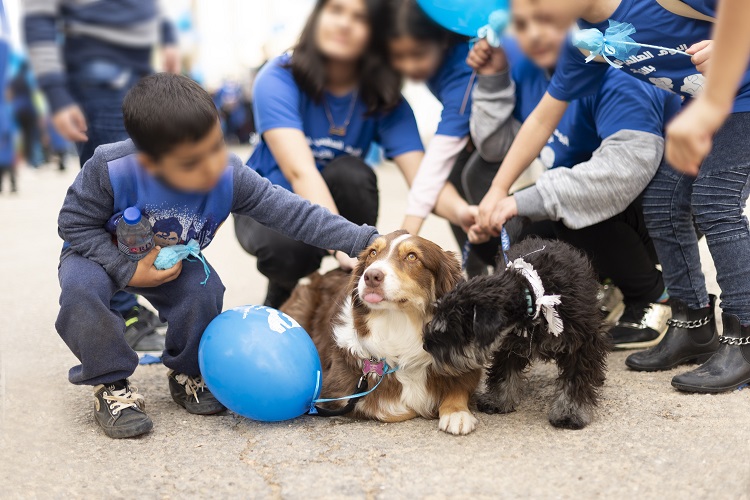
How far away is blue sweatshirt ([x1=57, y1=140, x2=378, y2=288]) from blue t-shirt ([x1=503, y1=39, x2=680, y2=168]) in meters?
1.00

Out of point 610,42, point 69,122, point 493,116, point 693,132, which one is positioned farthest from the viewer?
point 493,116

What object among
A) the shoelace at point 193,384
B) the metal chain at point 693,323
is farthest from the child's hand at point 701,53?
the shoelace at point 193,384

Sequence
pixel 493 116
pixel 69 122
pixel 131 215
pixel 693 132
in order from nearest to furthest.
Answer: pixel 693 132, pixel 131 215, pixel 69 122, pixel 493 116

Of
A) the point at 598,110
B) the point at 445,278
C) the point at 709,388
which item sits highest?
the point at 598,110

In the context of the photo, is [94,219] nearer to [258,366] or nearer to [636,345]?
[258,366]

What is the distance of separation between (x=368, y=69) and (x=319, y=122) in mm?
651

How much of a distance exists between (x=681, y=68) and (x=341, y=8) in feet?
4.37

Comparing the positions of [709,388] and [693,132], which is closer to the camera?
[693,132]

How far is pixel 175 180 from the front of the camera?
1.87m

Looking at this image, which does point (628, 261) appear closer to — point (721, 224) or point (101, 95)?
point (721, 224)

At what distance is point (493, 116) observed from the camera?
3607 millimetres

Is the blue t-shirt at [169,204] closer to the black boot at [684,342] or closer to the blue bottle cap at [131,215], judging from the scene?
the blue bottle cap at [131,215]

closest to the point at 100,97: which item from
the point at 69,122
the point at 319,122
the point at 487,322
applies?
the point at 69,122

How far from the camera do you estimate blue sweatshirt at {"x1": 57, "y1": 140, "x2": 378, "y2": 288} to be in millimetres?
2422
